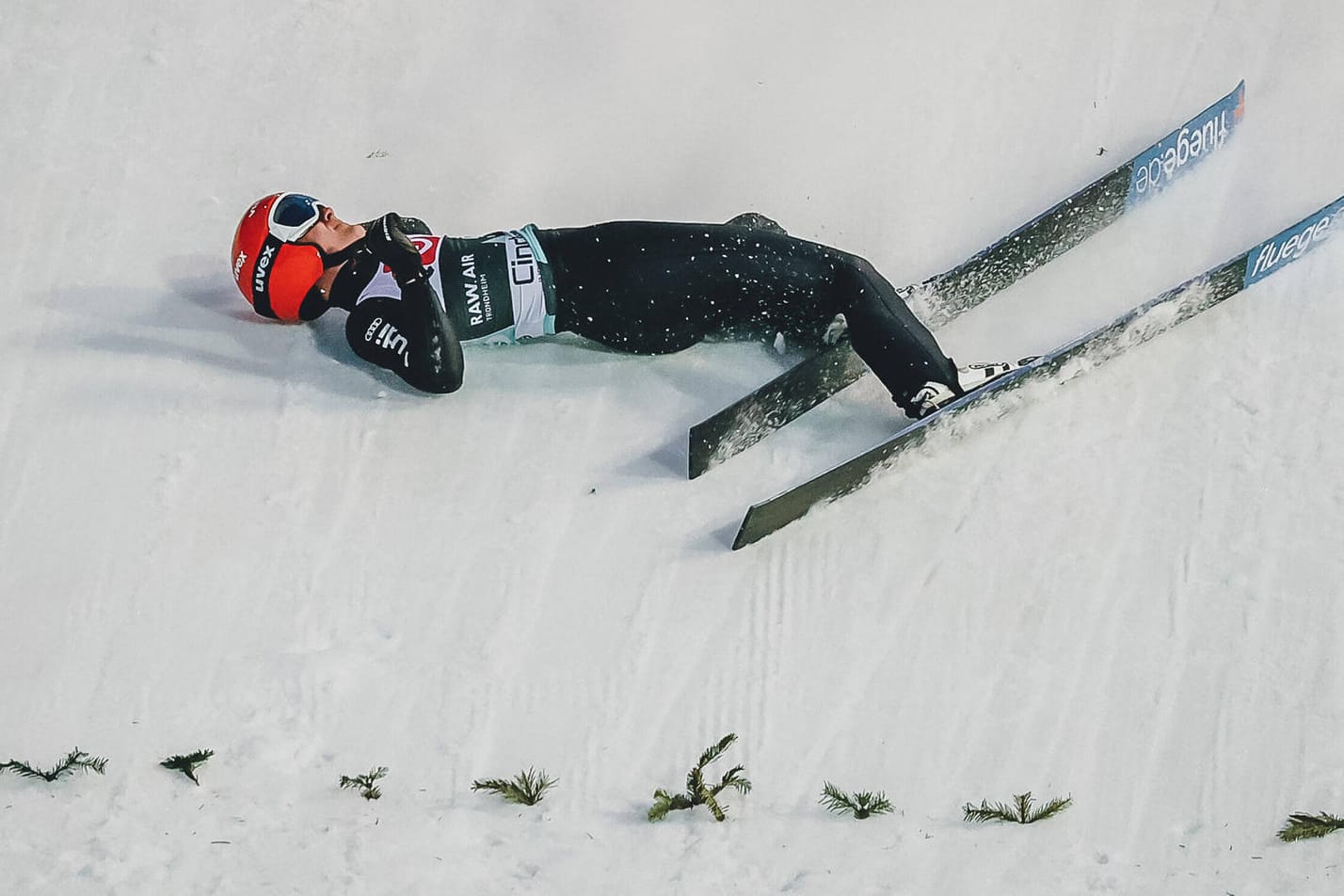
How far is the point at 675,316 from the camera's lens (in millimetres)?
4652

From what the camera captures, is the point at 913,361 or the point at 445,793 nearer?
the point at 445,793

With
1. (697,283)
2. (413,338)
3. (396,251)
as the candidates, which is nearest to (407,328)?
(413,338)

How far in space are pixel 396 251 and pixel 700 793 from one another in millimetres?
1899

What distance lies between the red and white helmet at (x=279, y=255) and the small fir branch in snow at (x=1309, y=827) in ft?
10.1

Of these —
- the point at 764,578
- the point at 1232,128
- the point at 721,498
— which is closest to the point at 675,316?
the point at 721,498

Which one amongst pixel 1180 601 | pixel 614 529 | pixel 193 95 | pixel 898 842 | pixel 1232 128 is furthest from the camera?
pixel 193 95

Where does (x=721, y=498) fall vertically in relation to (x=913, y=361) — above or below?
below

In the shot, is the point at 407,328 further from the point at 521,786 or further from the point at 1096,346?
the point at 1096,346

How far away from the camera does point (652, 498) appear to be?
4406 mm

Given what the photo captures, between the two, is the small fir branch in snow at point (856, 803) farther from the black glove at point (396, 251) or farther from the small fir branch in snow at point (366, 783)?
the black glove at point (396, 251)

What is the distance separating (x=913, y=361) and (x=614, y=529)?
0.97 meters

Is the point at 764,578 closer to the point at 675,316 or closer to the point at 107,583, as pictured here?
the point at 675,316

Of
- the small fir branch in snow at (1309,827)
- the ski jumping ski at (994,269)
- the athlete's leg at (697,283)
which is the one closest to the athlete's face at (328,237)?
the athlete's leg at (697,283)

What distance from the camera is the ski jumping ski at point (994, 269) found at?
4465 mm
